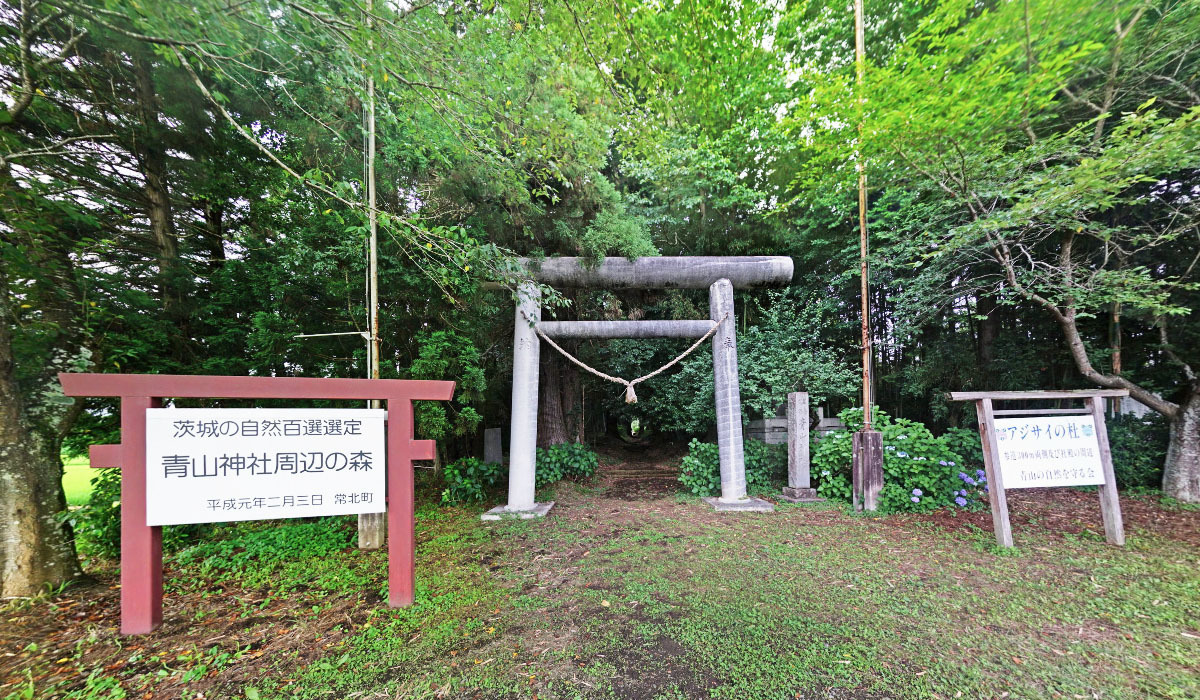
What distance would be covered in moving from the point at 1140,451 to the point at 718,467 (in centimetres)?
578

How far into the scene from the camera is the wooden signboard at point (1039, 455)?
11.8 feet

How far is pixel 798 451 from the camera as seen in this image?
214 inches

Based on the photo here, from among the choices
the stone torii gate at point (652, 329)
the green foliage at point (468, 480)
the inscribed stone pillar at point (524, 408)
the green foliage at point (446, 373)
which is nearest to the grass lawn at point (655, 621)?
the inscribed stone pillar at point (524, 408)

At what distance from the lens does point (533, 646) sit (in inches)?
89.6

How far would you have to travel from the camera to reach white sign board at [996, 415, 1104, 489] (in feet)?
11.8

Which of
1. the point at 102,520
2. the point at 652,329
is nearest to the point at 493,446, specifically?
the point at 652,329

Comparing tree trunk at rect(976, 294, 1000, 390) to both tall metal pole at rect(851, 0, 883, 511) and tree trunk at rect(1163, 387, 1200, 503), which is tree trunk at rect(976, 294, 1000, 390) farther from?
tall metal pole at rect(851, 0, 883, 511)

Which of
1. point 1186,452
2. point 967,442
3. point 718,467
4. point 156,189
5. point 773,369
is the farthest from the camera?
point 773,369

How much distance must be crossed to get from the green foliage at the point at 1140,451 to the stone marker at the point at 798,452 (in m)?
4.15

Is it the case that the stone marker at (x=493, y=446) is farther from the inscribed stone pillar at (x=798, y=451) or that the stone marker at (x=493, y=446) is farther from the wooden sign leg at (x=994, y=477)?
the wooden sign leg at (x=994, y=477)

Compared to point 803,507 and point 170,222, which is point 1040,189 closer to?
point 803,507

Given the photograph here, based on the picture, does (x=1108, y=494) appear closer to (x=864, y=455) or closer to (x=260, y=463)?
(x=864, y=455)

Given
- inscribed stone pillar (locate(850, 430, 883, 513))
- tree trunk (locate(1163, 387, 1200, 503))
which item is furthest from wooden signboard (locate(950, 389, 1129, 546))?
tree trunk (locate(1163, 387, 1200, 503))

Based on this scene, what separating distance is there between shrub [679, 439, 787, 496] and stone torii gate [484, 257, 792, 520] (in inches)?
16.7
